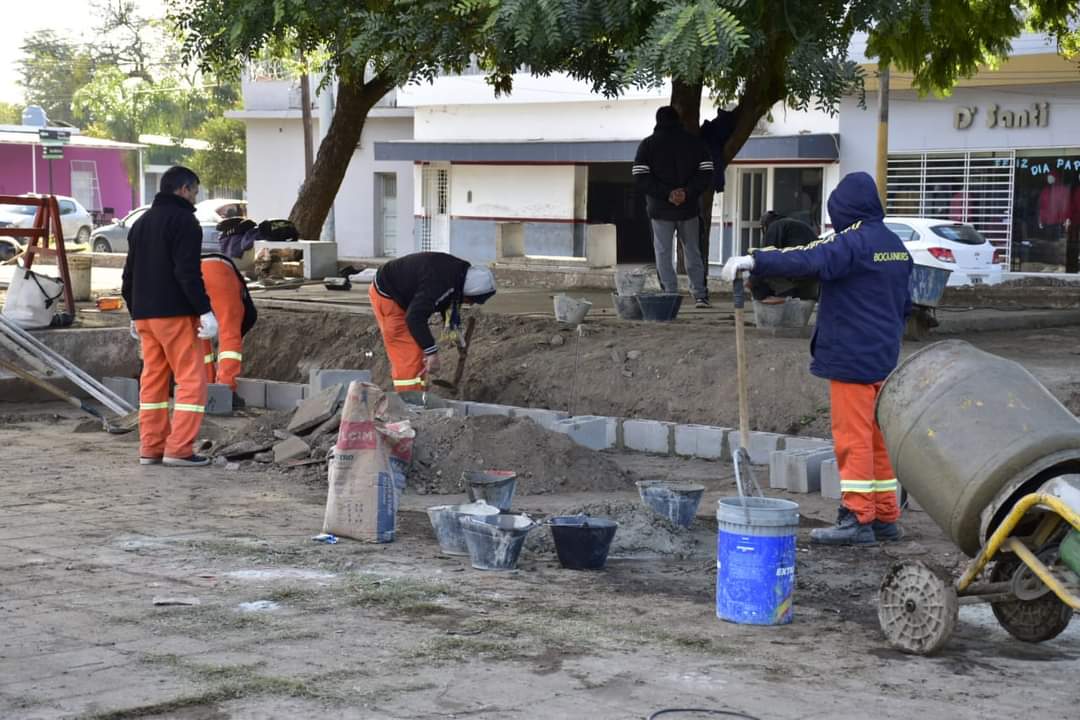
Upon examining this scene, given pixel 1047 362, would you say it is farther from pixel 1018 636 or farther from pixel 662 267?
pixel 1018 636

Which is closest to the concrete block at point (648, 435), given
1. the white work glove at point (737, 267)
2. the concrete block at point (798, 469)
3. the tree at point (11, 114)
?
the concrete block at point (798, 469)

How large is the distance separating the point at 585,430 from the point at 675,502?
2738 mm

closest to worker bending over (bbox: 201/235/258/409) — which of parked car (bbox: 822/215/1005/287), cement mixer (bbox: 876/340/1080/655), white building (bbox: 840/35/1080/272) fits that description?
cement mixer (bbox: 876/340/1080/655)

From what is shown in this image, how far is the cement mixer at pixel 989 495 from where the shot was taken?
5355 mm

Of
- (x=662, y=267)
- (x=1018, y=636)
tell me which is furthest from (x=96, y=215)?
(x=1018, y=636)

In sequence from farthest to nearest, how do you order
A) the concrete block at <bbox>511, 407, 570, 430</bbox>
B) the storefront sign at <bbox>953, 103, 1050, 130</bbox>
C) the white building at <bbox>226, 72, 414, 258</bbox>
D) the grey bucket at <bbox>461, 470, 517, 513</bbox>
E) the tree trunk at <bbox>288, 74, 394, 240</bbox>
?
the white building at <bbox>226, 72, 414, 258</bbox> < the storefront sign at <bbox>953, 103, 1050, 130</bbox> < the tree trunk at <bbox>288, 74, 394, 240</bbox> < the concrete block at <bbox>511, 407, 570, 430</bbox> < the grey bucket at <bbox>461, 470, 517, 513</bbox>

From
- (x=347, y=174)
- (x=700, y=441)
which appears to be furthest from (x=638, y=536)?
(x=347, y=174)

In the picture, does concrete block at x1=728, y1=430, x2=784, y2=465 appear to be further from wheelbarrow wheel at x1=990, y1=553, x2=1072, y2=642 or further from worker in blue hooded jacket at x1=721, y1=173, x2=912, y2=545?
wheelbarrow wheel at x1=990, y1=553, x2=1072, y2=642

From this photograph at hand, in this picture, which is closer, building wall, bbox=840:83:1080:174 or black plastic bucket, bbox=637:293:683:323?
black plastic bucket, bbox=637:293:683:323

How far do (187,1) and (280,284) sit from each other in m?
4.16

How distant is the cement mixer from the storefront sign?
20275 millimetres

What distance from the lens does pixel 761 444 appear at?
1001cm

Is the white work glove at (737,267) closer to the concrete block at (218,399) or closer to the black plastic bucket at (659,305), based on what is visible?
the black plastic bucket at (659,305)

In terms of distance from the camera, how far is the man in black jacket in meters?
9.75
